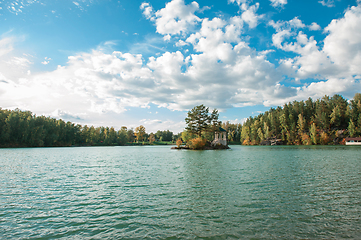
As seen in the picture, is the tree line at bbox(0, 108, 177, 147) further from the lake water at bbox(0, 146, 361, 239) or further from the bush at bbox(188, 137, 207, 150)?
the lake water at bbox(0, 146, 361, 239)

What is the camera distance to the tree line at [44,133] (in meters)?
93.3

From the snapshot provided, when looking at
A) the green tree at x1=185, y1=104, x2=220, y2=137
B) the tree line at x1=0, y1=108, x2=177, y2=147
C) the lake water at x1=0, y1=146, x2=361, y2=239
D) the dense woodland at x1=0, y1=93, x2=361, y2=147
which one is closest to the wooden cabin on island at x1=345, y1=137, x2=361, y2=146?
the dense woodland at x1=0, y1=93, x2=361, y2=147

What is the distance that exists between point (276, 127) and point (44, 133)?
14271cm

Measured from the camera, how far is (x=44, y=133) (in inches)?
4141

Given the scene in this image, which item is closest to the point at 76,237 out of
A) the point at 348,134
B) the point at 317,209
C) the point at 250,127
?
the point at 317,209

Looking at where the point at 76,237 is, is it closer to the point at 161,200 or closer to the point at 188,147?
the point at 161,200

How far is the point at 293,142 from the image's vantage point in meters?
118

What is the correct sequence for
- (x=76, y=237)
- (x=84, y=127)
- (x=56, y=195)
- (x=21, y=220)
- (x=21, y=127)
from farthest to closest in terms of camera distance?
(x=84, y=127) → (x=21, y=127) → (x=56, y=195) → (x=21, y=220) → (x=76, y=237)

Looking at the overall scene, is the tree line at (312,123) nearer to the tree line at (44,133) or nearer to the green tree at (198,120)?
the green tree at (198,120)

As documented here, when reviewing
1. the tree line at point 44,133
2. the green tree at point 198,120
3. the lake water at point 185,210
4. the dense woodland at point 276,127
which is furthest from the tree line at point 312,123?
the tree line at point 44,133

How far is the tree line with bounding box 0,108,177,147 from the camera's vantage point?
9331cm

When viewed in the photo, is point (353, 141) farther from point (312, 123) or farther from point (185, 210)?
point (185, 210)

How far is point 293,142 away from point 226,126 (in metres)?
62.6

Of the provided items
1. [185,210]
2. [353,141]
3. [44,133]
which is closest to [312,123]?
[353,141]
